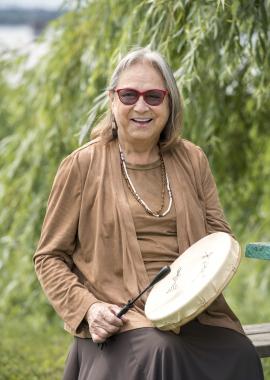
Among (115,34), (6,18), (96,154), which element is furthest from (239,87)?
(6,18)

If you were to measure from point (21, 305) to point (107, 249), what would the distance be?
4.75 m

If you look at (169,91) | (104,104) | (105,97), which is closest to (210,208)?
(169,91)

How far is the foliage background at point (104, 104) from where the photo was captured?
16.8ft

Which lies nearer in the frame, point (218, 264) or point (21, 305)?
point (218, 264)

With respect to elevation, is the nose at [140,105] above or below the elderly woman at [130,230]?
above

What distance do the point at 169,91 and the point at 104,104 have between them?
90 centimetres

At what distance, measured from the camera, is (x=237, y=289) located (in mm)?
11797

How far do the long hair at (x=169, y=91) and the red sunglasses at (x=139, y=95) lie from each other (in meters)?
0.05

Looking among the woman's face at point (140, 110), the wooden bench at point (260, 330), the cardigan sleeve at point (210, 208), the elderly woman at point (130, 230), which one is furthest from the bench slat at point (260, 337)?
the woman's face at point (140, 110)

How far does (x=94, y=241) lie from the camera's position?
3.92 m

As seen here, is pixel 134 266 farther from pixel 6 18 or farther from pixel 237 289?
pixel 6 18

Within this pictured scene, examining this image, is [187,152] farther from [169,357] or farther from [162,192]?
[169,357]

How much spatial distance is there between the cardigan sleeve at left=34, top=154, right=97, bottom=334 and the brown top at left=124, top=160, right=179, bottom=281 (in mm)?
201

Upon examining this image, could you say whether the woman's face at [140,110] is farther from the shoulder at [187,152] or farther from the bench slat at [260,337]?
the bench slat at [260,337]
